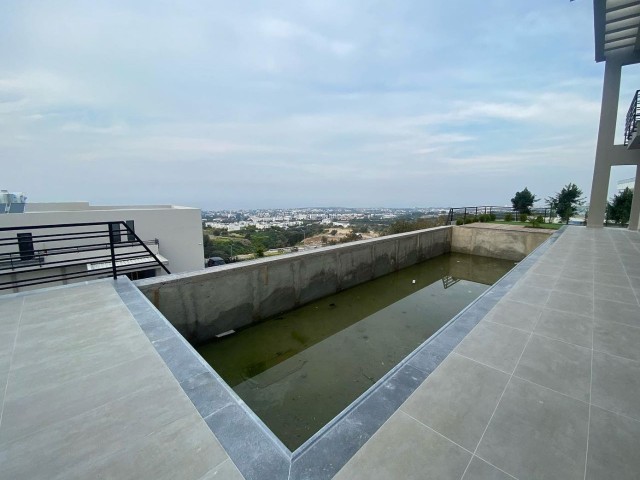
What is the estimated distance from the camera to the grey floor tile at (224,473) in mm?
1087

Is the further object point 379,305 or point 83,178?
point 83,178

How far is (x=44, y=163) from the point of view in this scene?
818 inches

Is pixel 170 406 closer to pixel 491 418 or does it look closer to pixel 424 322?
pixel 491 418

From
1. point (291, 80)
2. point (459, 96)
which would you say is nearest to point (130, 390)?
point (291, 80)

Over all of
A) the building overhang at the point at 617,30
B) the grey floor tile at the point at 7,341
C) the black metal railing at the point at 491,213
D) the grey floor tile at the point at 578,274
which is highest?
the building overhang at the point at 617,30

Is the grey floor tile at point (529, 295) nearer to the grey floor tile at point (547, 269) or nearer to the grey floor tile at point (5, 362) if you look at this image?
the grey floor tile at point (547, 269)

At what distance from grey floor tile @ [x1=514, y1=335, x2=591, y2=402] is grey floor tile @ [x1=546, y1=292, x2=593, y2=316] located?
999 millimetres

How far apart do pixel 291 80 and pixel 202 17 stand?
4872 mm

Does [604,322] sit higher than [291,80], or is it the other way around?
[291,80]

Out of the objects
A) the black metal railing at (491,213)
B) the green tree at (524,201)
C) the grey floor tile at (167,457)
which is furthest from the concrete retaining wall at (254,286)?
the green tree at (524,201)

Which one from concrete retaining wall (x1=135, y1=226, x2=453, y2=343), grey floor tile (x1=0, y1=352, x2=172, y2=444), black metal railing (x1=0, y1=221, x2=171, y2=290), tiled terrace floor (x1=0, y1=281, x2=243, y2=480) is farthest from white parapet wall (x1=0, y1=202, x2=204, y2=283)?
grey floor tile (x1=0, y1=352, x2=172, y2=444)

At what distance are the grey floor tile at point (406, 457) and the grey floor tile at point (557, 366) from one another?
0.98 meters

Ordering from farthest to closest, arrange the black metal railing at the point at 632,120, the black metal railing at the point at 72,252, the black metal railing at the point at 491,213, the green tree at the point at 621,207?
1. the green tree at the point at 621,207
2. the black metal railing at the point at 491,213
3. the black metal railing at the point at 632,120
4. the black metal railing at the point at 72,252

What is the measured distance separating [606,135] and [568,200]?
6.75m
